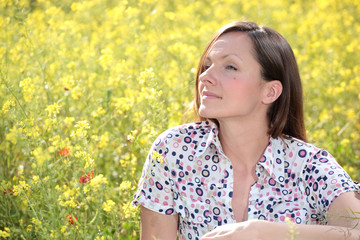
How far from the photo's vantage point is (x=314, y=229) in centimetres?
187

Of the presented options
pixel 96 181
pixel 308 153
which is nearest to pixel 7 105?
pixel 96 181

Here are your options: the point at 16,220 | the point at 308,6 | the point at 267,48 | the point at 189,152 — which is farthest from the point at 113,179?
the point at 308,6

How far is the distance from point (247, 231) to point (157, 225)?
424 millimetres

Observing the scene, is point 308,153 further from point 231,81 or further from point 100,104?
point 100,104

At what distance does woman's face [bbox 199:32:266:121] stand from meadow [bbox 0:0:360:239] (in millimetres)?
357

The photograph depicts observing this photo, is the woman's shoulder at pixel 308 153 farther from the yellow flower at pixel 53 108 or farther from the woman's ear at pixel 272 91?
the yellow flower at pixel 53 108

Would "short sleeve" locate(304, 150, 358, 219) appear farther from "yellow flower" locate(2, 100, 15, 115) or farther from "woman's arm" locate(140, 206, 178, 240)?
"yellow flower" locate(2, 100, 15, 115)

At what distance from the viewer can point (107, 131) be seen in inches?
120

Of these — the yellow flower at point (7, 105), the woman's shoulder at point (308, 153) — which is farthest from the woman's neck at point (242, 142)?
the yellow flower at point (7, 105)

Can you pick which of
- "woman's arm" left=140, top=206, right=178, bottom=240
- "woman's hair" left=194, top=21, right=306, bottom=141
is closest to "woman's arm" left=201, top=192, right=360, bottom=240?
"woman's arm" left=140, top=206, right=178, bottom=240

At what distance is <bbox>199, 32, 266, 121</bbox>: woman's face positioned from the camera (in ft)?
6.51

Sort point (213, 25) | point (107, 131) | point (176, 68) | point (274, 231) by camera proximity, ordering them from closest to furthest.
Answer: point (274, 231), point (107, 131), point (176, 68), point (213, 25)

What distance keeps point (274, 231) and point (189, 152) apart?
1.54ft

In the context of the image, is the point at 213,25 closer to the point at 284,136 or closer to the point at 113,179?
the point at 113,179
